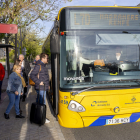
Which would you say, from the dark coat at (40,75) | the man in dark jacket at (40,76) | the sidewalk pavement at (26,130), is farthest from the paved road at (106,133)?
the dark coat at (40,75)

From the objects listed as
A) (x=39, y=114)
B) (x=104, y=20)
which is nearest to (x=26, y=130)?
(x=39, y=114)

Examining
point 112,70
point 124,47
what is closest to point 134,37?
point 124,47

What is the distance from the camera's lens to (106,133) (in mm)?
4305

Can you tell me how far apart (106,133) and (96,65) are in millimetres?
1652

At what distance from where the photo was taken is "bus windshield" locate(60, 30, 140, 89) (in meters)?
3.85

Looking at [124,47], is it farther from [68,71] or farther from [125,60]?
[68,71]

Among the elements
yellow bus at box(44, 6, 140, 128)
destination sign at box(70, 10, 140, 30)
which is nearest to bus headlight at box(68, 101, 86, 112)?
yellow bus at box(44, 6, 140, 128)

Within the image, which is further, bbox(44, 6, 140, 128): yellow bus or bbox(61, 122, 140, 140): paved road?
bbox(61, 122, 140, 140): paved road

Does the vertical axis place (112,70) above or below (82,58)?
below

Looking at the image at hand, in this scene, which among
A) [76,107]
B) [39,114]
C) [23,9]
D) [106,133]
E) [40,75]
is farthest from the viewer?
[23,9]

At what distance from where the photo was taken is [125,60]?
4.07 metres

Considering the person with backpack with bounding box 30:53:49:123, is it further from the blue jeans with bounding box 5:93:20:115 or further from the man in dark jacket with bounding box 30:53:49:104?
the blue jeans with bounding box 5:93:20:115

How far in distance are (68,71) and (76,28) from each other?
3.00ft

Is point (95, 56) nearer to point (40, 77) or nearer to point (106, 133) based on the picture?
point (40, 77)
